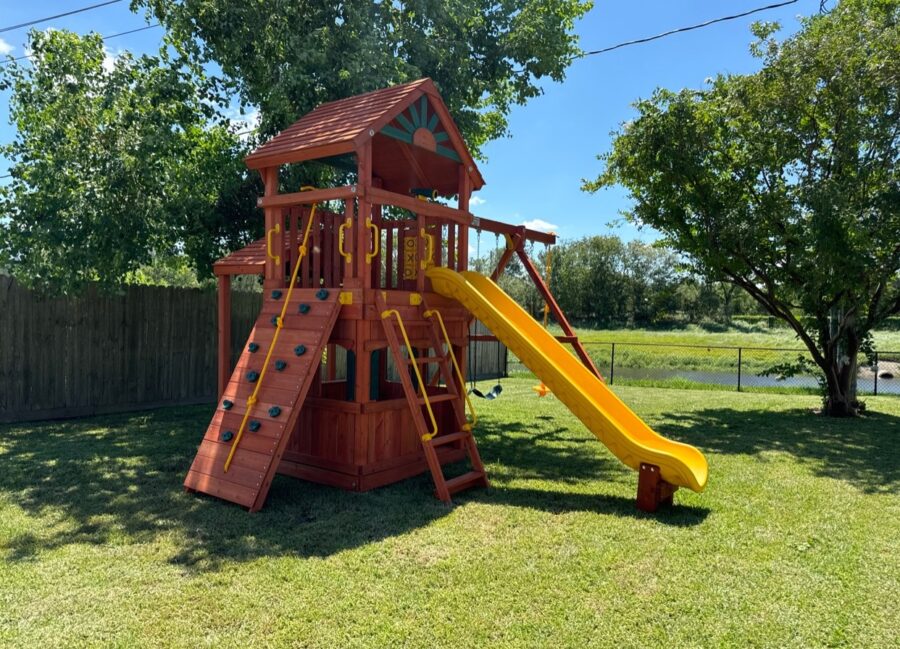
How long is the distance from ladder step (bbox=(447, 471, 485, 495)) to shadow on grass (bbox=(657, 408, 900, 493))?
11.0 ft

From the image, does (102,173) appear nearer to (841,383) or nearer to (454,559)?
(454,559)

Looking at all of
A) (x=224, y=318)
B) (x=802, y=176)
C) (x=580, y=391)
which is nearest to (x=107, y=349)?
(x=224, y=318)

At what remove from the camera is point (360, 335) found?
5.23 meters

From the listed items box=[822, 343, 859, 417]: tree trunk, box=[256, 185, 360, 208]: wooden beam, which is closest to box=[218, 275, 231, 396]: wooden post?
box=[256, 185, 360, 208]: wooden beam

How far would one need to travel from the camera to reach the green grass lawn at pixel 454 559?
109 inches

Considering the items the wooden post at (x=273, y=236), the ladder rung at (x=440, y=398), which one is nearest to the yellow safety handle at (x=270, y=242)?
the wooden post at (x=273, y=236)

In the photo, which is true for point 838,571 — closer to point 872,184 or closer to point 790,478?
point 790,478

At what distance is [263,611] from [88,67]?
27.5 feet

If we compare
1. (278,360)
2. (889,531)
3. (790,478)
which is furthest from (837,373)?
(278,360)

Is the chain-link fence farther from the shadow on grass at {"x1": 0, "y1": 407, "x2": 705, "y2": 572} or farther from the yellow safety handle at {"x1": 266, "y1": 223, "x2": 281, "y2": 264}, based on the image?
the yellow safety handle at {"x1": 266, "y1": 223, "x2": 281, "y2": 264}

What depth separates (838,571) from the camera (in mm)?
3512

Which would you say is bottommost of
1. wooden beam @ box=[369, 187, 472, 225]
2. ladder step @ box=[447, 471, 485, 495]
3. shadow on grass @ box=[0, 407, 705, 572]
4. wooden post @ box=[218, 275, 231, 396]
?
shadow on grass @ box=[0, 407, 705, 572]

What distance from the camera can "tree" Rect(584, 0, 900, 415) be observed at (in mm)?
8250

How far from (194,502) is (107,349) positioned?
5.38 meters
